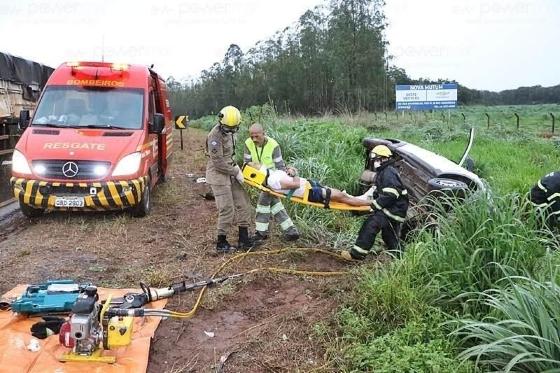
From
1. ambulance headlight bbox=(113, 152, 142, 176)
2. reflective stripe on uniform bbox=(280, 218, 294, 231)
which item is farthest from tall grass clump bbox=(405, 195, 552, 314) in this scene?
ambulance headlight bbox=(113, 152, 142, 176)

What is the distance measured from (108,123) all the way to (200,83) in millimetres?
47156

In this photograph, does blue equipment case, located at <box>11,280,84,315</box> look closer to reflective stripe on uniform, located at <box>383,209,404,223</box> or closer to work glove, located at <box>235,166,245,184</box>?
work glove, located at <box>235,166,245,184</box>

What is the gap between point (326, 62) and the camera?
42156 millimetres

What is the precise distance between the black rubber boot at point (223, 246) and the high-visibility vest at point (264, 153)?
3.59 feet

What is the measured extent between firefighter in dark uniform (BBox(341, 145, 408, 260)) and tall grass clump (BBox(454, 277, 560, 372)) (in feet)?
→ 7.37

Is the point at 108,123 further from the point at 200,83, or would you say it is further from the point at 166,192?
the point at 200,83

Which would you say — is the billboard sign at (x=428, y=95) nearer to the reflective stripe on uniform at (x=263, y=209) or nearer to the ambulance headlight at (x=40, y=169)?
the reflective stripe on uniform at (x=263, y=209)

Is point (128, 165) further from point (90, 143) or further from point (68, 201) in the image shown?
point (68, 201)

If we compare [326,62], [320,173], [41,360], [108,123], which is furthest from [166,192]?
[326,62]

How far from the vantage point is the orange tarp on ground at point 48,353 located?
349 cm

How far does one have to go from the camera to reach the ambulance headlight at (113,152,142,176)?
7.43 meters

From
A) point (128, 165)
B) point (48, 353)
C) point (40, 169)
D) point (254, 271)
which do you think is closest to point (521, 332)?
point (254, 271)

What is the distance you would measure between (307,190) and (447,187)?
65.5 inches

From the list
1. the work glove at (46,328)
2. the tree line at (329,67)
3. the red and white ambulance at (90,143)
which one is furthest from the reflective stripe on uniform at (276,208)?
the tree line at (329,67)
